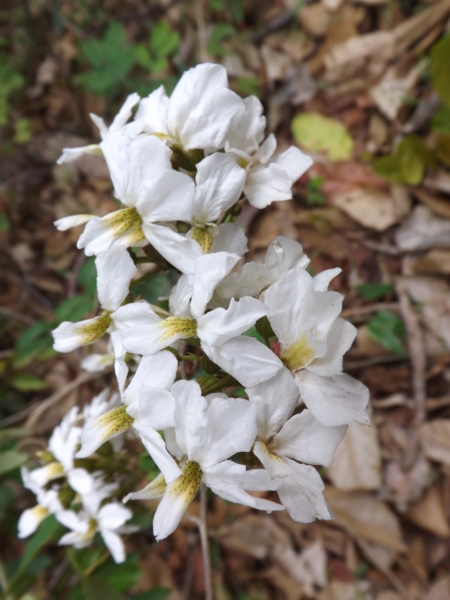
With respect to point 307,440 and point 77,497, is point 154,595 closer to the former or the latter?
point 77,497

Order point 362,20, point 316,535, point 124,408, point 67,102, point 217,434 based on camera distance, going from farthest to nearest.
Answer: point 67,102
point 362,20
point 316,535
point 124,408
point 217,434

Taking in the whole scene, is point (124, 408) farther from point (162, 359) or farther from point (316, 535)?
point (316, 535)

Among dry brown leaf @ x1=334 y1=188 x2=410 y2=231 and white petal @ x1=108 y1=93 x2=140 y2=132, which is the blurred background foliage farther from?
white petal @ x1=108 y1=93 x2=140 y2=132

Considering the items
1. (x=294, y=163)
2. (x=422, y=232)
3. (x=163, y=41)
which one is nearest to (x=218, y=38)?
(x=163, y=41)

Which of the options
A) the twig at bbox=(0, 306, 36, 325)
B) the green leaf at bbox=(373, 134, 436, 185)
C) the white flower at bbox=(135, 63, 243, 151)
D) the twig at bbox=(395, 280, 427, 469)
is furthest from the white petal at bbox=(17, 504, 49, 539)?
the green leaf at bbox=(373, 134, 436, 185)

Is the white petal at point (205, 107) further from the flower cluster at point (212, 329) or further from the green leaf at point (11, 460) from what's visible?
the green leaf at point (11, 460)

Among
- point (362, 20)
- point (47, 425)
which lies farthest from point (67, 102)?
point (47, 425)
